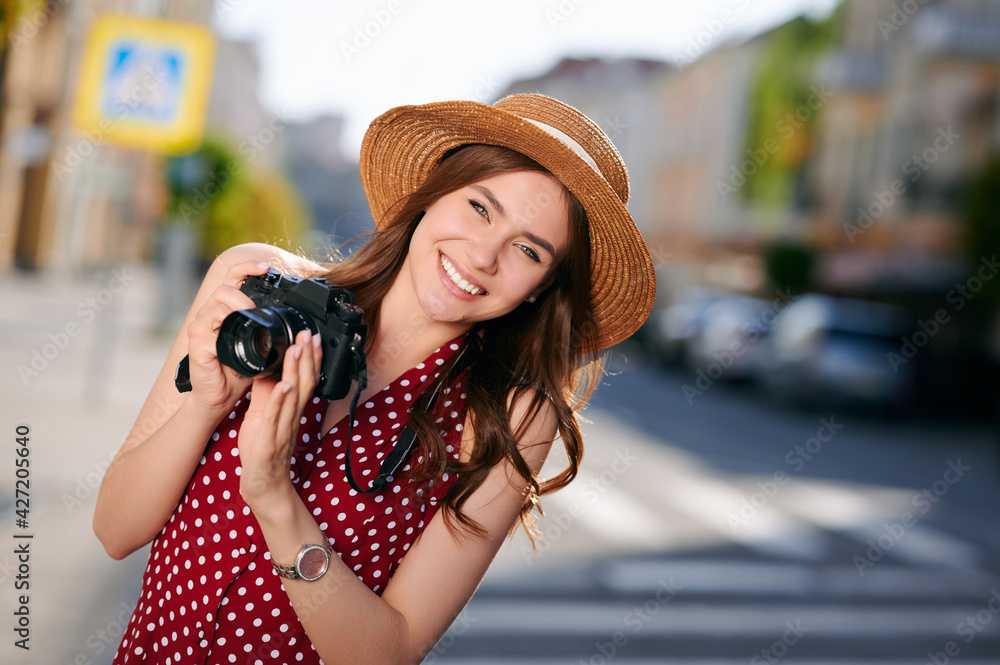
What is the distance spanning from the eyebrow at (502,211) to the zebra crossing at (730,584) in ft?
5.06

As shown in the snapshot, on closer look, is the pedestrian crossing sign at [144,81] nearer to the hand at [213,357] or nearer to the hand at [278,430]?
the hand at [213,357]

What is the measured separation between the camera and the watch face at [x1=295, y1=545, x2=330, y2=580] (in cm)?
160

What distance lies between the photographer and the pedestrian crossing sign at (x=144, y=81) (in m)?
6.55

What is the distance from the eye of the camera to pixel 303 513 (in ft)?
5.25

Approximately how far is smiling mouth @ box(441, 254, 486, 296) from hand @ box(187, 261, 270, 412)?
0.42 meters

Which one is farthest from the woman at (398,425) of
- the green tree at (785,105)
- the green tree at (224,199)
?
the green tree at (785,105)

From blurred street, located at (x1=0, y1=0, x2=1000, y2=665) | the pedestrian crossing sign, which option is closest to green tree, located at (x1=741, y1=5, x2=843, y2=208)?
blurred street, located at (x1=0, y1=0, x2=1000, y2=665)

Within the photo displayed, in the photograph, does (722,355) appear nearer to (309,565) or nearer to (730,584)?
(730,584)

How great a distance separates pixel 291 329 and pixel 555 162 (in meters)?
0.67

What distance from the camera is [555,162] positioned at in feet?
6.35

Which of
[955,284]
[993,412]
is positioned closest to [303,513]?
[993,412]

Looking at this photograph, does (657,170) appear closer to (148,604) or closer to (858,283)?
(858,283)

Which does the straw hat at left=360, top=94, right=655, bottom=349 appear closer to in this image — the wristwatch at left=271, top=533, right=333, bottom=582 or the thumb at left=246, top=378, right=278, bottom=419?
the thumb at left=246, top=378, right=278, bottom=419

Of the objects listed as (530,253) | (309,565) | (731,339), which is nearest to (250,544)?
(309,565)
